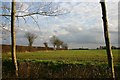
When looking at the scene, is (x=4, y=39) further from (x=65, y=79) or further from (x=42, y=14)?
(x=65, y=79)

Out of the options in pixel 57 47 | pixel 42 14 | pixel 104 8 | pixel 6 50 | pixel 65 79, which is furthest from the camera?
pixel 57 47

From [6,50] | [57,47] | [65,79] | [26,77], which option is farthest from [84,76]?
[57,47]

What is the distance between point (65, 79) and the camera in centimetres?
1238

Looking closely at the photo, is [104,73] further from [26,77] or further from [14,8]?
[14,8]

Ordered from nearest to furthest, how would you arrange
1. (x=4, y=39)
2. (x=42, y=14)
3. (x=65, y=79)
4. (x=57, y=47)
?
1. (x=65, y=79)
2. (x=42, y=14)
3. (x=4, y=39)
4. (x=57, y=47)

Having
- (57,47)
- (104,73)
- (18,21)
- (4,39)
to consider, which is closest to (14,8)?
(18,21)

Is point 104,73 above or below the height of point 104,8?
below

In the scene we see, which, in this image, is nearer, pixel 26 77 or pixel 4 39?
pixel 26 77

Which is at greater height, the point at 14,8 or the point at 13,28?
the point at 14,8

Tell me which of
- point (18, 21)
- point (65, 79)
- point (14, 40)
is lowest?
point (65, 79)

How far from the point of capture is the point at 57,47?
10144 centimetres

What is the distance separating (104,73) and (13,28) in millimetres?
5553

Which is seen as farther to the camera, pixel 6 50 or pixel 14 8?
pixel 6 50

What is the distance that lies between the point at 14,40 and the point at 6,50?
86.3ft
